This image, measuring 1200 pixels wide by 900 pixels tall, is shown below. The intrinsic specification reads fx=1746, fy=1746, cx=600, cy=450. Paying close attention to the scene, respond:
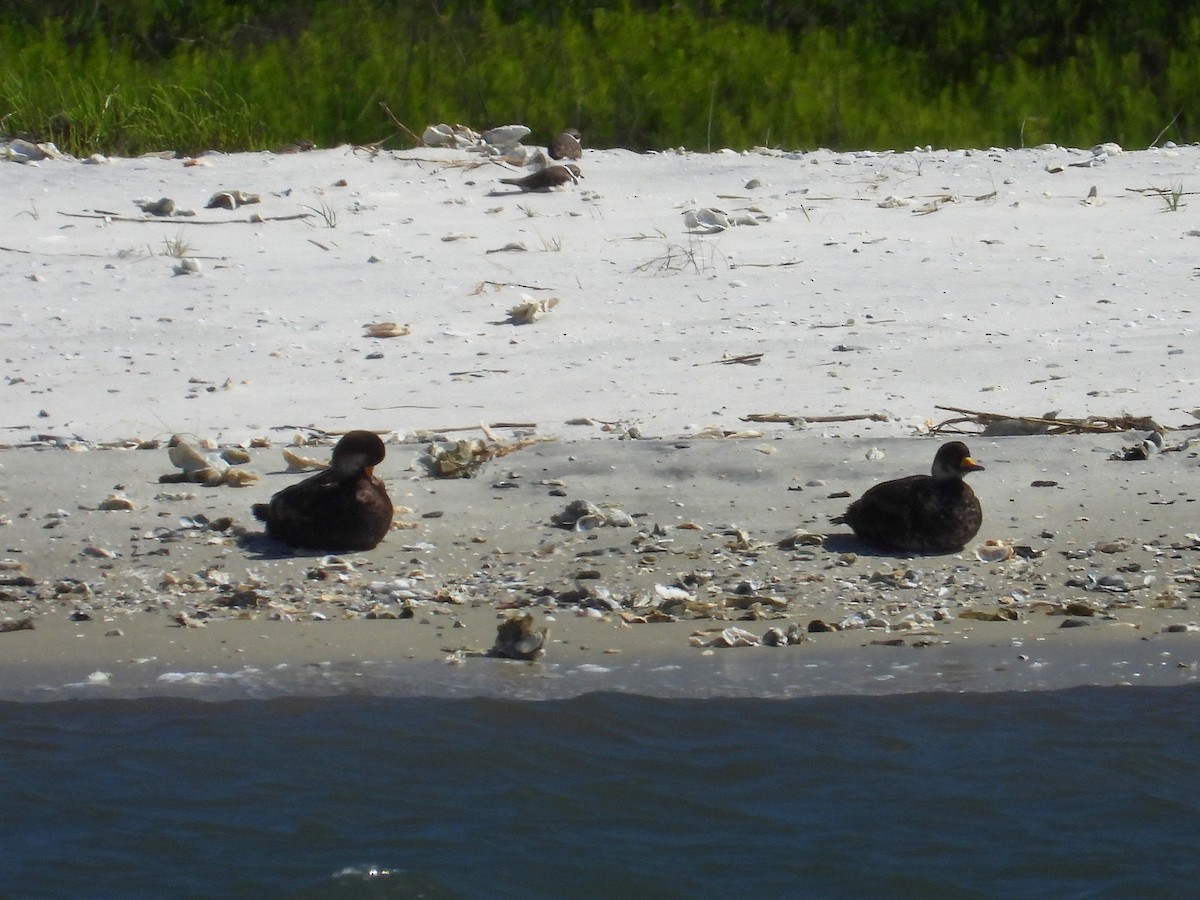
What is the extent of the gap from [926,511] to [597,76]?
23.2 ft

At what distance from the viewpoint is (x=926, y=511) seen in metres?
5.35

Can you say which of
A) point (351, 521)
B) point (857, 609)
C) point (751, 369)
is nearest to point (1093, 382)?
point (751, 369)

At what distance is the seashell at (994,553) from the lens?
545 centimetres

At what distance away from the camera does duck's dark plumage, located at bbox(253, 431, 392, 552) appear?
5418 mm

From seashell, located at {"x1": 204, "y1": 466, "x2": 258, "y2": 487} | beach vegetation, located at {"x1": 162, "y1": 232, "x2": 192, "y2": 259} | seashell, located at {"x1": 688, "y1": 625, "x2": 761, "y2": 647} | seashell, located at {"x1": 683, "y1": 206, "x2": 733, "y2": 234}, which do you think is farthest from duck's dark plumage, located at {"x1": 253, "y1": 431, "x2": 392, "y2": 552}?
seashell, located at {"x1": 683, "y1": 206, "x2": 733, "y2": 234}

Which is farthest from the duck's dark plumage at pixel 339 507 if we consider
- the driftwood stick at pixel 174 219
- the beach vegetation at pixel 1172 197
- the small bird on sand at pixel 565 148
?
the beach vegetation at pixel 1172 197

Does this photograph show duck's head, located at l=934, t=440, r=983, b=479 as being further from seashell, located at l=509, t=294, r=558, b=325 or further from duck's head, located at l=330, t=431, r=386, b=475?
seashell, located at l=509, t=294, r=558, b=325

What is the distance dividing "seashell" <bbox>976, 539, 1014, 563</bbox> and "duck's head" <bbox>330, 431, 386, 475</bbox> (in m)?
1.93

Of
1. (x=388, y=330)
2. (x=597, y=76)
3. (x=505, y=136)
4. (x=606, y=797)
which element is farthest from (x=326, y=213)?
(x=606, y=797)

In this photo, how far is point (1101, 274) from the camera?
334 inches

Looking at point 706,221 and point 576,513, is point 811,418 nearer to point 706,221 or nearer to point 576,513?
point 576,513

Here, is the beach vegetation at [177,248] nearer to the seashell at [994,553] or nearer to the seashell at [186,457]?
the seashell at [186,457]

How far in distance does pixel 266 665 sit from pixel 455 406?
2.47 meters

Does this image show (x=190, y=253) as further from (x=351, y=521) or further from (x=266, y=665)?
(x=266, y=665)
